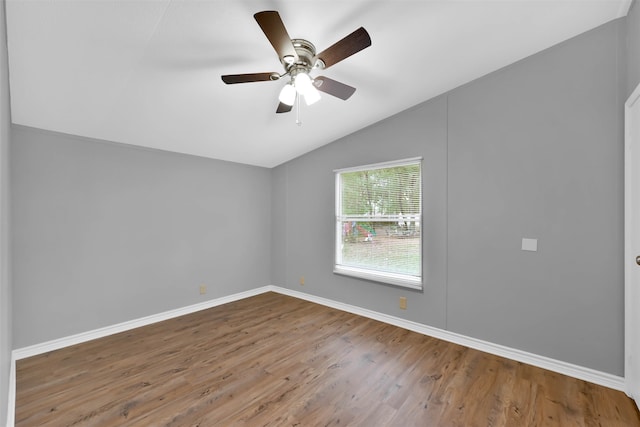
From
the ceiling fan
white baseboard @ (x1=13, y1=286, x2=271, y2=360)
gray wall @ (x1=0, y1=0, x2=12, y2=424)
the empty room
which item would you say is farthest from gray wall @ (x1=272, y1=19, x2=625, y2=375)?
gray wall @ (x1=0, y1=0, x2=12, y2=424)

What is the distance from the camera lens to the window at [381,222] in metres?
A: 3.29

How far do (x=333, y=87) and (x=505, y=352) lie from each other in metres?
2.86

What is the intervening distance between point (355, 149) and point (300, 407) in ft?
9.67

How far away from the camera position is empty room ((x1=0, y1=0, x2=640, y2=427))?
1.86 m

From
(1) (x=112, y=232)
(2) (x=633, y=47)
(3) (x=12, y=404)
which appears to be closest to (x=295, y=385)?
(3) (x=12, y=404)

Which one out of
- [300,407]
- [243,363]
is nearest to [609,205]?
[300,407]

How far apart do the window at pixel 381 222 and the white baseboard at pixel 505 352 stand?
46cm

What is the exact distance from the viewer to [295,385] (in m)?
2.18

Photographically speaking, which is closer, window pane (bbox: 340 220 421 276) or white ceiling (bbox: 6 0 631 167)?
white ceiling (bbox: 6 0 631 167)

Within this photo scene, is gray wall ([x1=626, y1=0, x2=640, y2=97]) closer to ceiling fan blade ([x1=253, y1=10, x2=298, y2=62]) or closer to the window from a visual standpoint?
the window

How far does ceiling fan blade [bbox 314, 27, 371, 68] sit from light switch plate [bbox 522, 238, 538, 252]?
2237 mm

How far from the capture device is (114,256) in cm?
310

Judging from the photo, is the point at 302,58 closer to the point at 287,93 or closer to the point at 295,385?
the point at 287,93

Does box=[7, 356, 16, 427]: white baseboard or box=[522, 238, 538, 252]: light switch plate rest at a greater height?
box=[522, 238, 538, 252]: light switch plate
